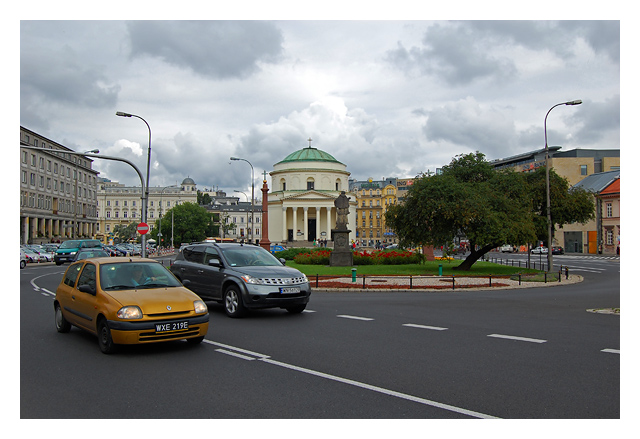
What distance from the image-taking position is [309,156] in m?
107

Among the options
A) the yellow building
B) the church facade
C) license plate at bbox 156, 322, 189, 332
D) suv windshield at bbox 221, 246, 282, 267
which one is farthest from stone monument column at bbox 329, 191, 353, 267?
the yellow building

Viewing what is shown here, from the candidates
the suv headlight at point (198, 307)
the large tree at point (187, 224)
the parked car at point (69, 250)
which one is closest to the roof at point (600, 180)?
the parked car at point (69, 250)

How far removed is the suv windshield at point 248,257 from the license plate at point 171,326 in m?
5.08

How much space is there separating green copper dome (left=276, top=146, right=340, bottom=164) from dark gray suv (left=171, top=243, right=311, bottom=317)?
91.7m

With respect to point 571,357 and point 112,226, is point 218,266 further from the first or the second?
point 112,226

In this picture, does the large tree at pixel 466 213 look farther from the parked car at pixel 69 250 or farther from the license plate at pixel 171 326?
the parked car at pixel 69 250

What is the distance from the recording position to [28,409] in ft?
19.7

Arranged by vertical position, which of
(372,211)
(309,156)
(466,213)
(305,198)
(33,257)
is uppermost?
(309,156)

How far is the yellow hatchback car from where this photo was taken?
846 centimetres

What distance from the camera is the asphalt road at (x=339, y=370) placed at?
601 cm

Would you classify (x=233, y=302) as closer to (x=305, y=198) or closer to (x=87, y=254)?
(x=87, y=254)

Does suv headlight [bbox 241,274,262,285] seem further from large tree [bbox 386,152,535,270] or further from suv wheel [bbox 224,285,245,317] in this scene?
large tree [bbox 386,152,535,270]

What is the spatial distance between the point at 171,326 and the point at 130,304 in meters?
0.72

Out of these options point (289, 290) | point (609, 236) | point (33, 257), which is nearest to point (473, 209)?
point (289, 290)
